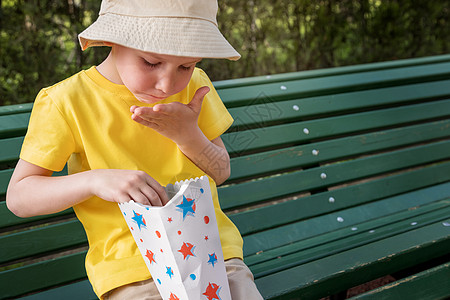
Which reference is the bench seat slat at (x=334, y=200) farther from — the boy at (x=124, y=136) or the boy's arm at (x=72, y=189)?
the boy's arm at (x=72, y=189)

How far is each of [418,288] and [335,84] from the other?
3.95 feet

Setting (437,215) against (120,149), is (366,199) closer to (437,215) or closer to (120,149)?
(437,215)

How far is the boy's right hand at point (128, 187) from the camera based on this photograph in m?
1.30

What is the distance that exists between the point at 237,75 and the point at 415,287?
282 centimetres

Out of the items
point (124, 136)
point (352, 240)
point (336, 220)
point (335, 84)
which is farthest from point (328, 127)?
point (124, 136)

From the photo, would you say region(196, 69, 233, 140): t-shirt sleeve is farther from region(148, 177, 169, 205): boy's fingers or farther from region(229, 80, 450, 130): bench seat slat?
region(229, 80, 450, 130): bench seat slat

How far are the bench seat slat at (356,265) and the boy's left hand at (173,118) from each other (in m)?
0.65

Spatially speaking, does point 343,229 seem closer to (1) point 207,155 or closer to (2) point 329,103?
(2) point 329,103

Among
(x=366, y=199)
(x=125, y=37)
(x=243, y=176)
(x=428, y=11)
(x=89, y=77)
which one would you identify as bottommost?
(x=366, y=199)

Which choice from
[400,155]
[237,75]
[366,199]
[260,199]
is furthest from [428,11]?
[260,199]

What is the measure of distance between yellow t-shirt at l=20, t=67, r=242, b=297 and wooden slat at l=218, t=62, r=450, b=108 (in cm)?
93

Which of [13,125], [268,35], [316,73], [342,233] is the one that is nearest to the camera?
[13,125]

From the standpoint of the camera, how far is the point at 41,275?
1.98 m

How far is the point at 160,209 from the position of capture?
46.6 inches
